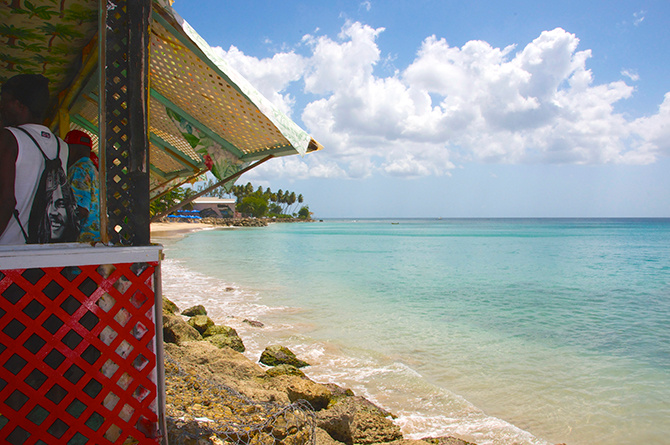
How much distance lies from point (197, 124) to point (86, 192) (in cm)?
126

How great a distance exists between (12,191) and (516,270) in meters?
22.8

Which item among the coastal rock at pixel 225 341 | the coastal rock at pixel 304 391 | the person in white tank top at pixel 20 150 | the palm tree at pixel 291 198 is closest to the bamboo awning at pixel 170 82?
the person in white tank top at pixel 20 150

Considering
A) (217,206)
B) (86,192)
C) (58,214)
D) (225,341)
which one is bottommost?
(225,341)

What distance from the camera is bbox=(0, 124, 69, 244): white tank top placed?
199 cm

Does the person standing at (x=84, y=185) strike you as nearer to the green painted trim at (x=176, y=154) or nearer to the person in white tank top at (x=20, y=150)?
the person in white tank top at (x=20, y=150)

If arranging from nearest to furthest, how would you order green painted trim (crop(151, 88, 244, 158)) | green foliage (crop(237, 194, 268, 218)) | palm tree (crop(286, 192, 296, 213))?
green painted trim (crop(151, 88, 244, 158)) → green foliage (crop(237, 194, 268, 218)) → palm tree (crop(286, 192, 296, 213))

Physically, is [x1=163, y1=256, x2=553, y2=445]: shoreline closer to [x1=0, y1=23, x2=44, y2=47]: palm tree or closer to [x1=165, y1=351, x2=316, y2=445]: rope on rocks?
[x1=165, y1=351, x2=316, y2=445]: rope on rocks

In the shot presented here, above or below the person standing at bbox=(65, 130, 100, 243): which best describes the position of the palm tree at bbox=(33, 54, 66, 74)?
above

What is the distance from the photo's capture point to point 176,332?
5.40 metres

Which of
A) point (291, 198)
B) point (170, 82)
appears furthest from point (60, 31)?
point (291, 198)

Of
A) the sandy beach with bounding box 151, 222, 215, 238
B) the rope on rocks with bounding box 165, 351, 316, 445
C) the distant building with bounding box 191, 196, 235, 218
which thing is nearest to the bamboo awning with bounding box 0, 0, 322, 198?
the rope on rocks with bounding box 165, 351, 316, 445

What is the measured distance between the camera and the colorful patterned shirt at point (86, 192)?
2.37 meters

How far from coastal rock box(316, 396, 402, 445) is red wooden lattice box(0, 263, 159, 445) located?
5.58 feet

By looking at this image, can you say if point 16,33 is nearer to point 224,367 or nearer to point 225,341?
point 224,367
